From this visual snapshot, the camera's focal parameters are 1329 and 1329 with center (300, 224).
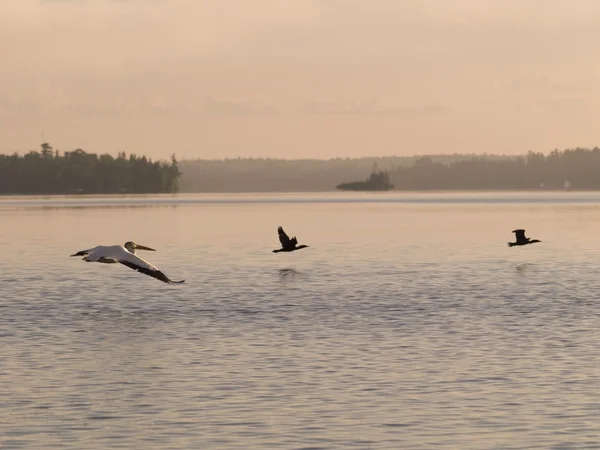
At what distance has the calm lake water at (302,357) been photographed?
1992cm

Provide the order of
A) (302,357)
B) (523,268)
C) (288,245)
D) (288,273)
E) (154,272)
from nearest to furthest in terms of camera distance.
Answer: (302,357) < (154,272) < (288,273) < (523,268) < (288,245)

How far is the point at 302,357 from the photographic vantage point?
27531 mm

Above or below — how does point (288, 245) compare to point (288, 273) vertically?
above

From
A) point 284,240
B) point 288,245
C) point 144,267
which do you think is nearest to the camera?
point 144,267

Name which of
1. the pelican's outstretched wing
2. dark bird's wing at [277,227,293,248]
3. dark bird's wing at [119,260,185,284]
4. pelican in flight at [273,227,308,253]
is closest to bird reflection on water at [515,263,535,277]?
pelican in flight at [273,227,308,253]

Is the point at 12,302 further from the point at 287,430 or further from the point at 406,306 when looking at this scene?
the point at 287,430

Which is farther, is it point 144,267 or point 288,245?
point 288,245

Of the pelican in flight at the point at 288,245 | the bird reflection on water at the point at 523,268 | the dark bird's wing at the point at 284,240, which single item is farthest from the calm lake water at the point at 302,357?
the dark bird's wing at the point at 284,240

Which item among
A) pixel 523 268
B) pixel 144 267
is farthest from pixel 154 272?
pixel 523 268

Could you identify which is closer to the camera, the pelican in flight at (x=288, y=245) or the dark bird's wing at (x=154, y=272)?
the dark bird's wing at (x=154, y=272)

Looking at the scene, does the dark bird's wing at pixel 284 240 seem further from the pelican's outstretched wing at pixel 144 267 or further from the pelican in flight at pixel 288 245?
the pelican's outstretched wing at pixel 144 267

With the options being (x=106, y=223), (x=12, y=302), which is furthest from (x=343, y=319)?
(x=106, y=223)

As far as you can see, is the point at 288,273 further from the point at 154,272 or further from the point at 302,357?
the point at 302,357

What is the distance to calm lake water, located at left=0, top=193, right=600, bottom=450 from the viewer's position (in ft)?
65.4
